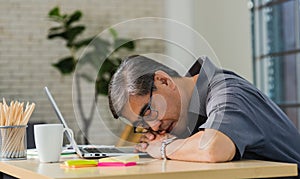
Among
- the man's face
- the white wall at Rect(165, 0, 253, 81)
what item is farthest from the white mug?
the white wall at Rect(165, 0, 253, 81)

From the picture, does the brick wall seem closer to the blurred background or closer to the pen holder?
the blurred background

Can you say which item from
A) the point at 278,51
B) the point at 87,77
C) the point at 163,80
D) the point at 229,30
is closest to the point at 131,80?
the point at 163,80

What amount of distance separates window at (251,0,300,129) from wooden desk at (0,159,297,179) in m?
4.02

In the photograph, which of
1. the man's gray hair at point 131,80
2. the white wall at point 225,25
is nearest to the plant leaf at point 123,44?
the man's gray hair at point 131,80

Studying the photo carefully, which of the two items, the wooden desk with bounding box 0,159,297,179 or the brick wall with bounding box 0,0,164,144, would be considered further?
the brick wall with bounding box 0,0,164,144

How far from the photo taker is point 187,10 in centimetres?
678

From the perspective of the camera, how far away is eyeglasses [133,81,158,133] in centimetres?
213

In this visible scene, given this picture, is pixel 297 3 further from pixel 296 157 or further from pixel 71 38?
pixel 296 157

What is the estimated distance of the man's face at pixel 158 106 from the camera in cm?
213

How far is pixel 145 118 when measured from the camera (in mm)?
2158

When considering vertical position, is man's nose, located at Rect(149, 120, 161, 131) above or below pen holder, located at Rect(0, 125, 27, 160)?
above

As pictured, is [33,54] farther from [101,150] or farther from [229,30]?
[101,150]

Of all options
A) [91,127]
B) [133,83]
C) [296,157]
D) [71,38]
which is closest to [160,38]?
[133,83]

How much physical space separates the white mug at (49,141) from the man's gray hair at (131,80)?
0.70 feet
